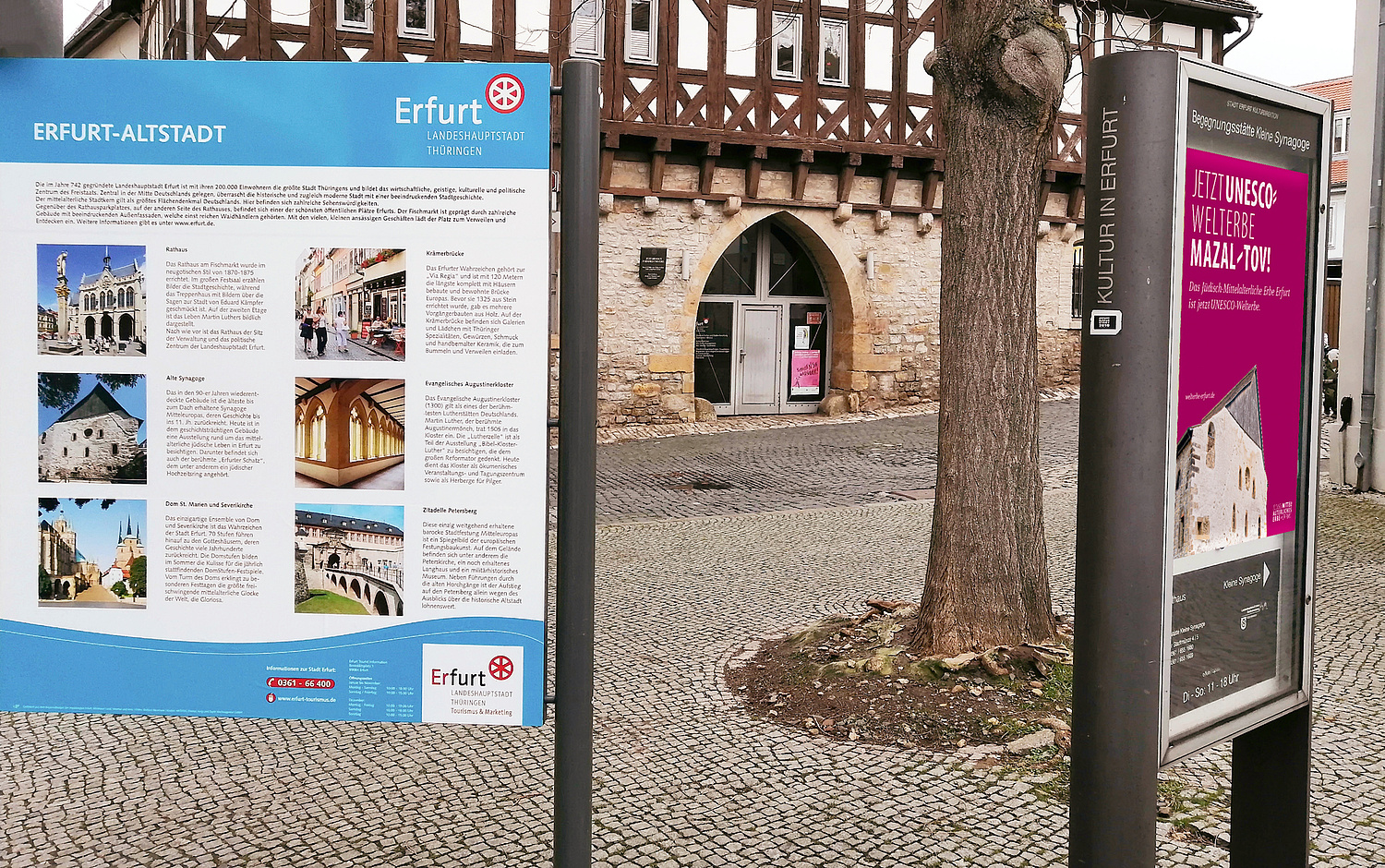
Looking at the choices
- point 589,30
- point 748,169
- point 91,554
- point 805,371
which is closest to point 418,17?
point 589,30

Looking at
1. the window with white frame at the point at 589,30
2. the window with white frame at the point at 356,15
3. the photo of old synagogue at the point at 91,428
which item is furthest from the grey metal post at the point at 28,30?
the window with white frame at the point at 589,30

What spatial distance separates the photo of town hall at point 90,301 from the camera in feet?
8.52

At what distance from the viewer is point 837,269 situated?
1820 cm

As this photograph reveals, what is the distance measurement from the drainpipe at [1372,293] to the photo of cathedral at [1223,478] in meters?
9.11

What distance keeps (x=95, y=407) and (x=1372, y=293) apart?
10.8m

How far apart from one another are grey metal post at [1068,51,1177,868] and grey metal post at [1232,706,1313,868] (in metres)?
0.71

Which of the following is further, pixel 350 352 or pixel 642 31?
pixel 642 31

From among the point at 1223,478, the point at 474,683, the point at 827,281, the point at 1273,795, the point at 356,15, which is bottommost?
the point at 1273,795

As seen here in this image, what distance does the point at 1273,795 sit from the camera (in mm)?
2988

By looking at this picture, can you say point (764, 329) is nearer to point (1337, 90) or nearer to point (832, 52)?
point (832, 52)

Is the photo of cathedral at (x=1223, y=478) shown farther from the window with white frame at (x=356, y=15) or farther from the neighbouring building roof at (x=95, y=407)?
the window with white frame at (x=356, y=15)

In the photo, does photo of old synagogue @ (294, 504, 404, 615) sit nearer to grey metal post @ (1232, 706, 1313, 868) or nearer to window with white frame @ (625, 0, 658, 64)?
grey metal post @ (1232, 706, 1313, 868)

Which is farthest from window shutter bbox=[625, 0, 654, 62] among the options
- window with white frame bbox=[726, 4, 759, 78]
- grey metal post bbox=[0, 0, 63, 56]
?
grey metal post bbox=[0, 0, 63, 56]

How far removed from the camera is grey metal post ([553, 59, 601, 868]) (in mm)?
2439
